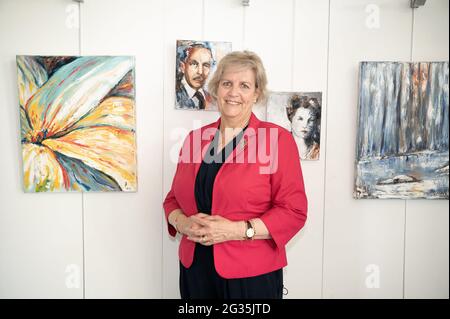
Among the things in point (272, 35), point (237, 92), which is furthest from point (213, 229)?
point (272, 35)

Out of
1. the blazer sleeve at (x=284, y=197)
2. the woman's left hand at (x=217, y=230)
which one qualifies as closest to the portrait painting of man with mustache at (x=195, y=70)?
the blazer sleeve at (x=284, y=197)

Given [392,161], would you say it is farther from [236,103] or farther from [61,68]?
[61,68]

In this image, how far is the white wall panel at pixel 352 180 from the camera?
5.31ft

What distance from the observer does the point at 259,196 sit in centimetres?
121

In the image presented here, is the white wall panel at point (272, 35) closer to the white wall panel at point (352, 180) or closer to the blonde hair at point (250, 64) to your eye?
the white wall panel at point (352, 180)

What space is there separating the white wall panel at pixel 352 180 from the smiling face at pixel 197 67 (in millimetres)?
658

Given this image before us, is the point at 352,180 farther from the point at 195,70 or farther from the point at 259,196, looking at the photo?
the point at 195,70

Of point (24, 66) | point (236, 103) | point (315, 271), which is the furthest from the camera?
point (315, 271)

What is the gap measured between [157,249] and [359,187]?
1.15m

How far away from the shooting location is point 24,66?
1590 millimetres

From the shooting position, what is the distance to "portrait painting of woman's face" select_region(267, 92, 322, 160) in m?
1.62

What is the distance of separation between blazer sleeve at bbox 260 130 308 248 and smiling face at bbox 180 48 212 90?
1.95ft

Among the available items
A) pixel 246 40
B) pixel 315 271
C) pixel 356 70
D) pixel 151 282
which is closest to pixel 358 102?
pixel 356 70

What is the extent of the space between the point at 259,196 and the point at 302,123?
0.60m
